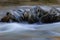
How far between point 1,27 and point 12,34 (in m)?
0.30

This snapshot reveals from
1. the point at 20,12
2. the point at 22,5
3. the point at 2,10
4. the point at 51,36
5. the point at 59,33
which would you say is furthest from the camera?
the point at 22,5

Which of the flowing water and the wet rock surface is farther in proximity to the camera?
the wet rock surface

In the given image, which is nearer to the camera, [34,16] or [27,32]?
[27,32]

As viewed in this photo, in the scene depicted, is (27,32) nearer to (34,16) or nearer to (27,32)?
(27,32)

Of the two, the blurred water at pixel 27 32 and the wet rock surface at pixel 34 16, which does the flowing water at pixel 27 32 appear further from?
the wet rock surface at pixel 34 16

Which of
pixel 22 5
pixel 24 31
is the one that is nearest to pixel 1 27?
pixel 24 31

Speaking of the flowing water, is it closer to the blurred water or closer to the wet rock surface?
the blurred water

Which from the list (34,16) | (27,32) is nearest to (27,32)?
(27,32)

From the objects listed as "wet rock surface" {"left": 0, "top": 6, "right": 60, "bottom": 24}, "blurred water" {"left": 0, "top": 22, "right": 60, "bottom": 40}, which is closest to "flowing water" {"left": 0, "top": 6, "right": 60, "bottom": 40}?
"blurred water" {"left": 0, "top": 22, "right": 60, "bottom": 40}

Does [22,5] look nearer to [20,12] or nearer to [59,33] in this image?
[20,12]

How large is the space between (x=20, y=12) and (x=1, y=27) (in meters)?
0.44

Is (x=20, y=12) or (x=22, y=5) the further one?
(x=22, y=5)

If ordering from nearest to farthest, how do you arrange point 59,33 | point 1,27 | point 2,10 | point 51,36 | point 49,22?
1. point 51,36
2. point 59,33
3. point 1,27
4. point 49,22
5. point 2,10

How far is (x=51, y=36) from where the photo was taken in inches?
65.3
